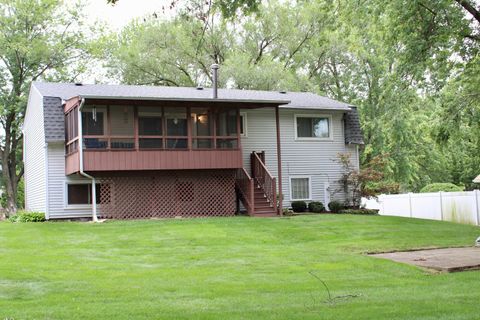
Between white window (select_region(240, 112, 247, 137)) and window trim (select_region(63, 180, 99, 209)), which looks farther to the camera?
white window (select_region(240, 112, 247, 137))

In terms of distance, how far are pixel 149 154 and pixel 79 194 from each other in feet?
11.0

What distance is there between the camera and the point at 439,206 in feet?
86.7

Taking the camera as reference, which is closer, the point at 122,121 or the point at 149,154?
the point at 149,154

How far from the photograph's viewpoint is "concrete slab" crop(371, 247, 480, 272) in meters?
11.7

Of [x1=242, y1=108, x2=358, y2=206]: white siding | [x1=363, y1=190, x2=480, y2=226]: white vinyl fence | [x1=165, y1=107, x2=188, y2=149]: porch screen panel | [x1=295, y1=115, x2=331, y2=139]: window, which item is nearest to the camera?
[x1=165, y1=107, x2=188, y2=149]: porch screen panel

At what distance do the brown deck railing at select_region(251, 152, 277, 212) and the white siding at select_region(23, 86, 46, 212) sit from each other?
8.35m

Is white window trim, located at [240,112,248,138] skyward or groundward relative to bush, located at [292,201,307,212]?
skyward

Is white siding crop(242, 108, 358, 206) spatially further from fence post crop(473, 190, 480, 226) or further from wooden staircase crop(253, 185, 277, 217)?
fence post crop(473, 190, 480, 226)

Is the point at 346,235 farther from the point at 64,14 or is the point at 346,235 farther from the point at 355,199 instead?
the point at 64,14

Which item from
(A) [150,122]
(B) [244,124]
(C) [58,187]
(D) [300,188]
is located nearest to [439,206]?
(D) [300,188]

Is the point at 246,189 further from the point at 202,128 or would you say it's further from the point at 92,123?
the point at 92,123

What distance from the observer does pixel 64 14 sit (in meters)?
38.2

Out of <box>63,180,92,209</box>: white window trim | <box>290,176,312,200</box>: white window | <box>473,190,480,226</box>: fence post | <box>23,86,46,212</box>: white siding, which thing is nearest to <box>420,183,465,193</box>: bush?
<box>473,190,480,226</box>: fence post

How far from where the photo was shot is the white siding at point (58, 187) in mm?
22106
